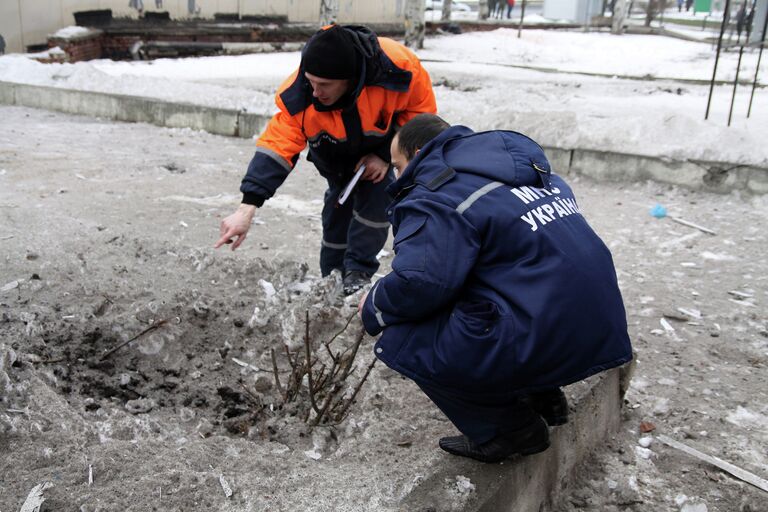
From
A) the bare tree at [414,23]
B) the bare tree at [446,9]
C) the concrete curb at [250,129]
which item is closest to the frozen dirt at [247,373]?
the concrete curb at [250,129]

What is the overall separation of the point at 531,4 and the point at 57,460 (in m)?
47.2

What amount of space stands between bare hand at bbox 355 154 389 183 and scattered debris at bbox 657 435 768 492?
2.06m

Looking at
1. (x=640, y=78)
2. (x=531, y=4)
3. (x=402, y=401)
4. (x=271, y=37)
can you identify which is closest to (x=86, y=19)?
(x=271, y=37)

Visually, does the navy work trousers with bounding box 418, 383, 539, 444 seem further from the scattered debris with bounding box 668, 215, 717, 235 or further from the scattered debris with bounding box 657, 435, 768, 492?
the scattered debris with bounding box 668, 215, 717, 235

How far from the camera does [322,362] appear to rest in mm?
3643

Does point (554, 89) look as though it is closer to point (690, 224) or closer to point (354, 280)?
point (690, 224)

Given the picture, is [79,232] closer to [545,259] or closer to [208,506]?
[208,506]

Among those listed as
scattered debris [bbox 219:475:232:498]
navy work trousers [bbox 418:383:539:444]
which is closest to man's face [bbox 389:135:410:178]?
navy work trousers [bbox 418:383:539:444]

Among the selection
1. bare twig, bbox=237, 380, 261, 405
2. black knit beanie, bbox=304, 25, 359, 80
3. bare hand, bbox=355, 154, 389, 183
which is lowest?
bare twig, bbox=237, 380, 261, 405

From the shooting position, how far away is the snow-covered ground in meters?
7.82

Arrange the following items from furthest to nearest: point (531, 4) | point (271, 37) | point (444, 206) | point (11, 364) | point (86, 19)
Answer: point (531, 4) → point (271, 37) → point (86, 19) → point (11, 364) → point (444, 206)

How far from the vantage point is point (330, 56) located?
3707 millimetres

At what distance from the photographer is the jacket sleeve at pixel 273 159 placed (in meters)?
3.90

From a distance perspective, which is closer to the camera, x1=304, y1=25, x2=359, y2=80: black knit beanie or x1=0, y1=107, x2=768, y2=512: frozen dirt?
x1=0, y1=107, x2=768, y2=512: frozen dirt
